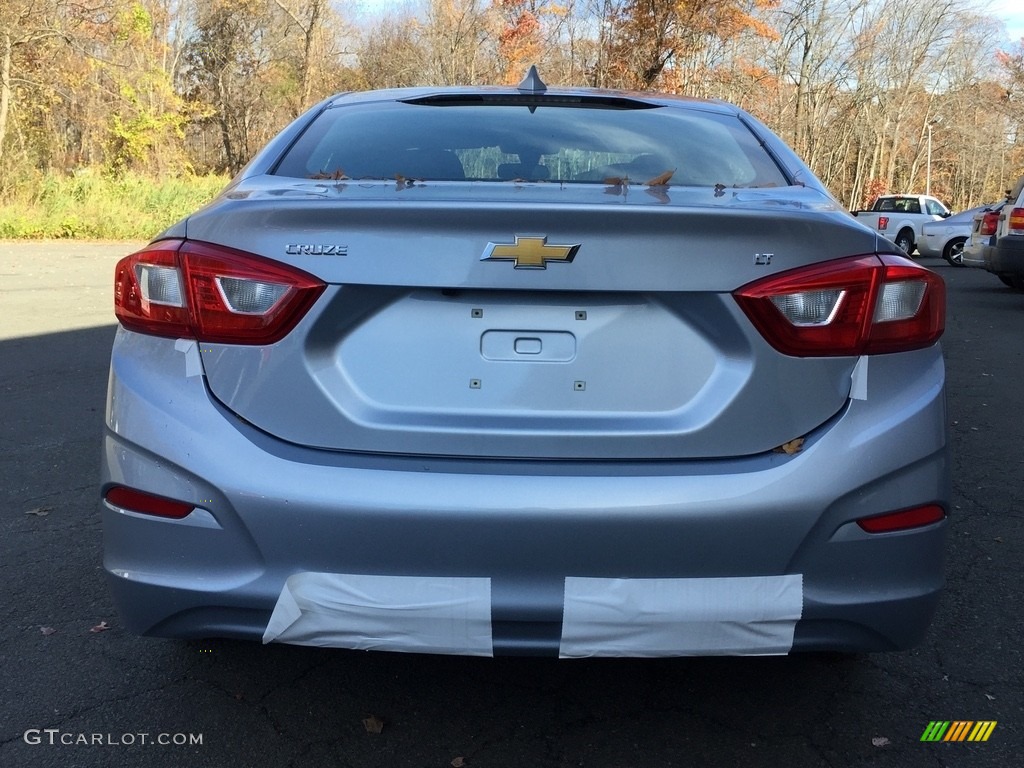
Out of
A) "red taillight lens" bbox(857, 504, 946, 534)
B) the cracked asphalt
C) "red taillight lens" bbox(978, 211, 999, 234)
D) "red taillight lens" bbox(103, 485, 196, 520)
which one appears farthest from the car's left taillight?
"red taillight lens" bbox(978, 211, 999, 234)

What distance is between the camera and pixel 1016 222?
11.0 meters

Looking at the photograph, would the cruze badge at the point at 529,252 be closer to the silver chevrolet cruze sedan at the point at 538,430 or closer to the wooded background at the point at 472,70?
the silver chevrolet cruze sedan at the point at 538,430

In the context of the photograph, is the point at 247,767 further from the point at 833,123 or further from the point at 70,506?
the point at 833,123

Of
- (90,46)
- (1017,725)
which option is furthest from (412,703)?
(90,46)

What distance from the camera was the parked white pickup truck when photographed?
72.8 ft

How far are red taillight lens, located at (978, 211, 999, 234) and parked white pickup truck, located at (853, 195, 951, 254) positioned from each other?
924cm

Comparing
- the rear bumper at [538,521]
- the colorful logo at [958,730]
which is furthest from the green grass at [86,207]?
the colorful logo at [958,730]

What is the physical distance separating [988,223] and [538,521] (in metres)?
12.8

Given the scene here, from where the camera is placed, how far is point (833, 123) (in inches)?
1729

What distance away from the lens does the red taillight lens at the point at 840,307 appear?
6.19ft

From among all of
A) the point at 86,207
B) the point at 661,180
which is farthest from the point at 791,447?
the point at 86,207

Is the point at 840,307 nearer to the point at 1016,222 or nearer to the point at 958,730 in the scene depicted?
the point at 958,730

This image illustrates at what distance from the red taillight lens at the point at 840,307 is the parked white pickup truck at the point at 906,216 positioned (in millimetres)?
21538

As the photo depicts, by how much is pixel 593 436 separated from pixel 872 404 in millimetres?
591
